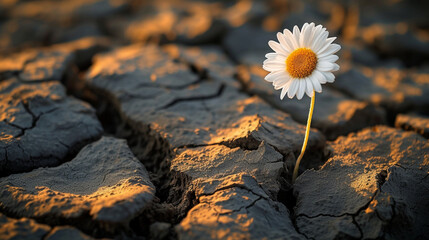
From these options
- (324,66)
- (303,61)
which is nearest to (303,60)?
(303,61)

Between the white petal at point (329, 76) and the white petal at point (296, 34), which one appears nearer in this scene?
the white petal at point (329, 76)

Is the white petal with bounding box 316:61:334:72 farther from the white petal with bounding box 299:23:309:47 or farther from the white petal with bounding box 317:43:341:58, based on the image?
the white petal with bounding box 299:23:309:47

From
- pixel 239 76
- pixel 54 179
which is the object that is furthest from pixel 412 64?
pixel 54 179

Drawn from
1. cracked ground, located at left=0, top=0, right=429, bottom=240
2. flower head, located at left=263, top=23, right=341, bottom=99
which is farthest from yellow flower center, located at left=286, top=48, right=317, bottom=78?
cracked ground, located at left=0, top=0, right=429, bottom=240

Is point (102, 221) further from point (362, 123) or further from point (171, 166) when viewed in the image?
point (362, 123)

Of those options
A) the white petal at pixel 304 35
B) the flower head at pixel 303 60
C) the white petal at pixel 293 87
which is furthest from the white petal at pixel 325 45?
the white petal at pixel 293 87

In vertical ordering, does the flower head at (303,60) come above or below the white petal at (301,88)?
above

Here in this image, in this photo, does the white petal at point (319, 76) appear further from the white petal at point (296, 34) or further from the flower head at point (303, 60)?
the white petal at point (296, 34)
